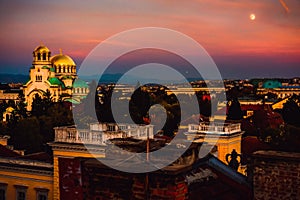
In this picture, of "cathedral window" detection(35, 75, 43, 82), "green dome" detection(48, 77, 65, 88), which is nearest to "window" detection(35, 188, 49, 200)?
"green dome" detection(48, 77, 65, 88)

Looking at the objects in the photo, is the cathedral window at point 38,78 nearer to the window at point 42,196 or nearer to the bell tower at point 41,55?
the bell tower at point 41,55

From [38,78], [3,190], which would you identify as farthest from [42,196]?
[38,78]

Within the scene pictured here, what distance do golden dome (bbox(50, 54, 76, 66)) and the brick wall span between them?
92667mm

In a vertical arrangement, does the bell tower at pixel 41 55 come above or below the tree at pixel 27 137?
above

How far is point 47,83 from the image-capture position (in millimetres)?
81375

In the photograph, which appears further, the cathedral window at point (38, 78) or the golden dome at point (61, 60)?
the golden dome at point (61, 60)

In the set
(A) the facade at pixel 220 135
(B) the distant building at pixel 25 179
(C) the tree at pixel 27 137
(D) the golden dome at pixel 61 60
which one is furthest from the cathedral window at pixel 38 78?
(A) the facade at pixel 220 135

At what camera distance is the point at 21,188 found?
19656 mm

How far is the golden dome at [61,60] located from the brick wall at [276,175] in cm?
9267

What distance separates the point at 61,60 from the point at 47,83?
1674cm

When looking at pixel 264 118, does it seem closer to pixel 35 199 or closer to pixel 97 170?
pixel 35 199

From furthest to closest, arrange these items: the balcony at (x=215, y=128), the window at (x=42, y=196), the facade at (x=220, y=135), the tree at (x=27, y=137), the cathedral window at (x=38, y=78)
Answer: the cathedral window at (x=38, y=78), the tree at (x=27, y=137), the balcony at (x=215, y=128), the facade at (x=220, y=135), the window at (x=42, y=196)

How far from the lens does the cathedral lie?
80.8m

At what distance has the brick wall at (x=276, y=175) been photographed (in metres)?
6.19
